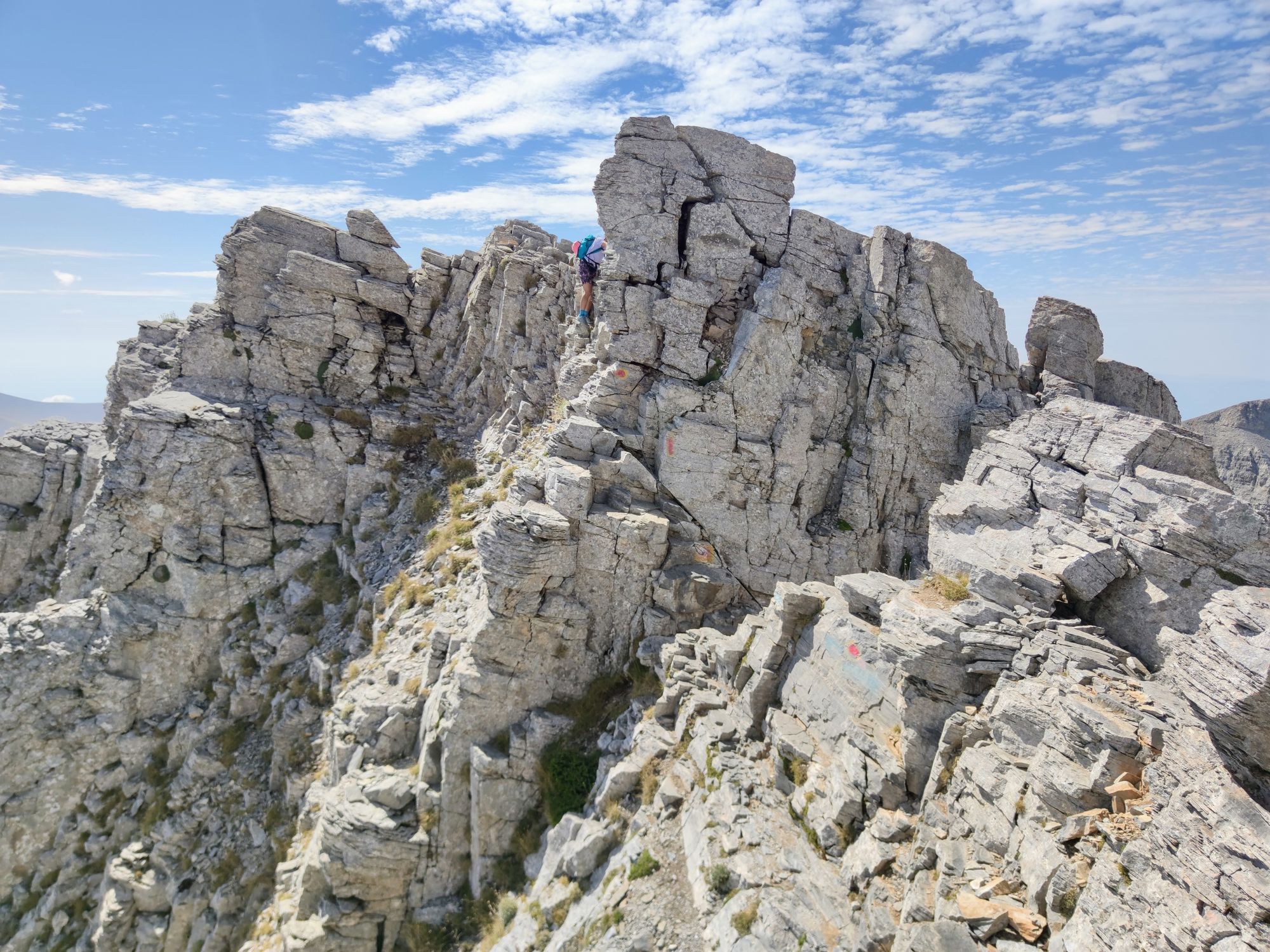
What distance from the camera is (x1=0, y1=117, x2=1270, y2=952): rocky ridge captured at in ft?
38.1

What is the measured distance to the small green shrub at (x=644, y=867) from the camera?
1496cm

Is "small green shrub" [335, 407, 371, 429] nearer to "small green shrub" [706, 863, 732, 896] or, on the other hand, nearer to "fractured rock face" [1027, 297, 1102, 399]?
"small green shrub" [706, 863, 732, 896]

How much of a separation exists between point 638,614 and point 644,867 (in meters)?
8.05

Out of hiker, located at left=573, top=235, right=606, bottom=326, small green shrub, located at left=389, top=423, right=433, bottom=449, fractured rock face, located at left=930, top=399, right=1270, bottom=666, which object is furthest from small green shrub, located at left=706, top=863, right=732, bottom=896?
small green shrub, located at left=389, top=423, right=433, bottom=449

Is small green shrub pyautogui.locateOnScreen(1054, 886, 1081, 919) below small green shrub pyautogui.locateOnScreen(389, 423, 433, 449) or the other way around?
below

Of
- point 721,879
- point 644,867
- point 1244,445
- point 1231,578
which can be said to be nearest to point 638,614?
point 644,867

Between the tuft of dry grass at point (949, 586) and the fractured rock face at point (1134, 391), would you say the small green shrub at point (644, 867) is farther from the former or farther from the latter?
the fractured rock face at point (1134, 391)

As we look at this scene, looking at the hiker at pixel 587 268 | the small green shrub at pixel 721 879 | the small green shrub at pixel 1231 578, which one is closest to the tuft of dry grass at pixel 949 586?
the small green shrub at pixel 1231 578

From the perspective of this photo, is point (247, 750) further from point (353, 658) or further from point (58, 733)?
point (58, 733)

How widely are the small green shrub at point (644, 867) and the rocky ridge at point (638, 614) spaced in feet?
Result: 0.36

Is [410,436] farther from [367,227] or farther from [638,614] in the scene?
[638,614]

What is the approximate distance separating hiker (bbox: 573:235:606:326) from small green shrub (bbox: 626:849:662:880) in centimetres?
1995

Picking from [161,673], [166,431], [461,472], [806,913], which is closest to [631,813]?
[806,913]

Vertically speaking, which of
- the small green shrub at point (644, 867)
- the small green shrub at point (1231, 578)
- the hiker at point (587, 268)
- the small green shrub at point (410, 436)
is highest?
the hiker at point (587, 268)
